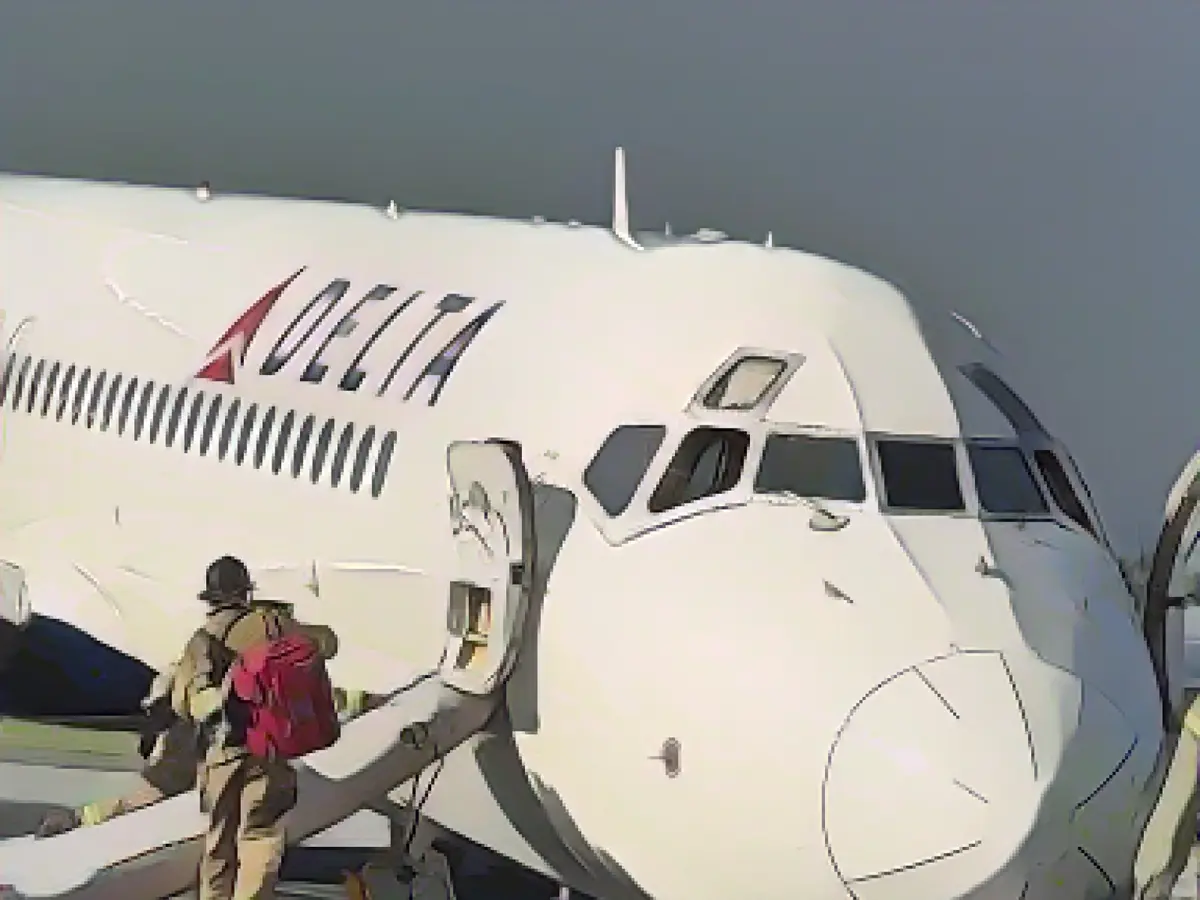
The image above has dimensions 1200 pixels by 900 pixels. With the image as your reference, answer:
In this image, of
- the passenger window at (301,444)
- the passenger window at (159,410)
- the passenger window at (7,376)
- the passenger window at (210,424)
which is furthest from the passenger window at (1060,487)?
the passenger window at (7,376)

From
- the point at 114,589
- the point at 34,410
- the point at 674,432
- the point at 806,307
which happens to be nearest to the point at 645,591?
the point at 674,432

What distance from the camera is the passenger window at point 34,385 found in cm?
1823

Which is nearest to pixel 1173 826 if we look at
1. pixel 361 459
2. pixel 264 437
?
pixel 361 459

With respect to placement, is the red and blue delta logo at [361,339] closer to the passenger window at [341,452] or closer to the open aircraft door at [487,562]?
the passenger window at [341,452]

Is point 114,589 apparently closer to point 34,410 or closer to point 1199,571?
point 34,410

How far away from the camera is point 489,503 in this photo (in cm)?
965

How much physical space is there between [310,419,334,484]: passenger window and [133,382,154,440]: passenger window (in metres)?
3.68

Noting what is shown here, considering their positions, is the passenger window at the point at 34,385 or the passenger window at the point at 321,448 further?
Answer: the passenger window at the point at 34,385

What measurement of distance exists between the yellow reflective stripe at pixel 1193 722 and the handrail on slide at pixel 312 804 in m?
3.08

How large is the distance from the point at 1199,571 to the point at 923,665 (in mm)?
3960

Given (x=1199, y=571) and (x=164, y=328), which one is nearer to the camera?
(x=1199, y=571)

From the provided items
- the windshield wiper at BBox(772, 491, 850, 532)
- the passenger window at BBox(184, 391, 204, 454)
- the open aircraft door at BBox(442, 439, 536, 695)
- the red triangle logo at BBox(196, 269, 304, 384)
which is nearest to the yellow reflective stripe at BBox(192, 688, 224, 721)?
the open aircraft door at BBox(442, 439, 536, 695)

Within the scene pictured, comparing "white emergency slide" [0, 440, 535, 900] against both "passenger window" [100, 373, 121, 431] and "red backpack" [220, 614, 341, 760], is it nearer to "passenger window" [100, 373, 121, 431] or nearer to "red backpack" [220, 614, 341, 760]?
"red backpack" [220, 614, 341, 760]

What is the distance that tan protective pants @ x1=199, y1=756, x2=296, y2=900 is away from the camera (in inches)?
371
